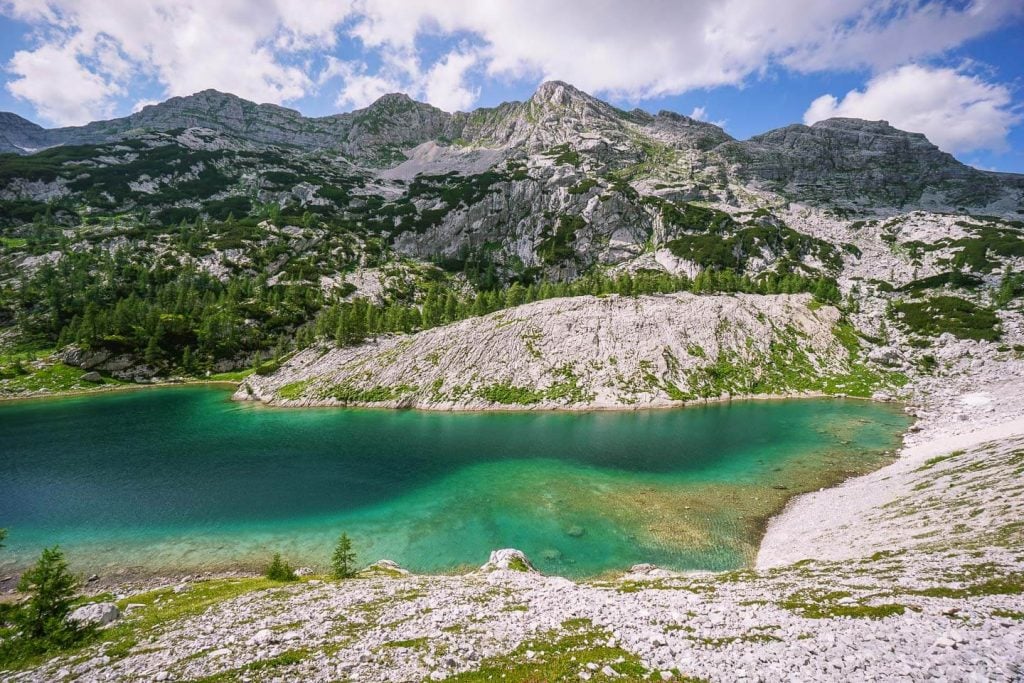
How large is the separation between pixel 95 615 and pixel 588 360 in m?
89.9

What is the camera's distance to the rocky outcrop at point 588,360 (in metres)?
94.6

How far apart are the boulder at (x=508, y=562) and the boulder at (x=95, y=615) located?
2091 cm

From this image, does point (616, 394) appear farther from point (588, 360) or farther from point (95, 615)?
point (95, 615)

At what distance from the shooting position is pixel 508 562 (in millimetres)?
30375

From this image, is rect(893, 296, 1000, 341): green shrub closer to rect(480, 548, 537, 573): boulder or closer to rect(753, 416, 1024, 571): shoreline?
rect(753, 416, 1024, 571): shoreline

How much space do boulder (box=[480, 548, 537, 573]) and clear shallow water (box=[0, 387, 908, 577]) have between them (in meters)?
3.84

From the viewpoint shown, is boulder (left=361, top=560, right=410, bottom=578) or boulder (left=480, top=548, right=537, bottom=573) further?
boulder (left=361, top=560, right=410, bottom=578)

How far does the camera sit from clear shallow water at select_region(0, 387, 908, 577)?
123 ft

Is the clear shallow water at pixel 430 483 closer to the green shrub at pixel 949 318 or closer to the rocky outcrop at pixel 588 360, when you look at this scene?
the rocky outcrop at pixel 588 360

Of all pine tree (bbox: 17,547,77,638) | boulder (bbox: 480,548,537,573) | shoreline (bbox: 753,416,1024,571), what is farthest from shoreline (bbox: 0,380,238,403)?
shoreline (bbox: 753,416,1024,571)

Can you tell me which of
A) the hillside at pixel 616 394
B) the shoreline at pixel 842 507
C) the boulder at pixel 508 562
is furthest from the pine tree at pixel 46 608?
the shoreline at pixel 842 507

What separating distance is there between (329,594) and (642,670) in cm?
1879

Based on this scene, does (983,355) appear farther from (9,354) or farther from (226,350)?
(9,354)

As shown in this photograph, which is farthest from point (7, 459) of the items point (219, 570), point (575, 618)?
point (575, 618)
